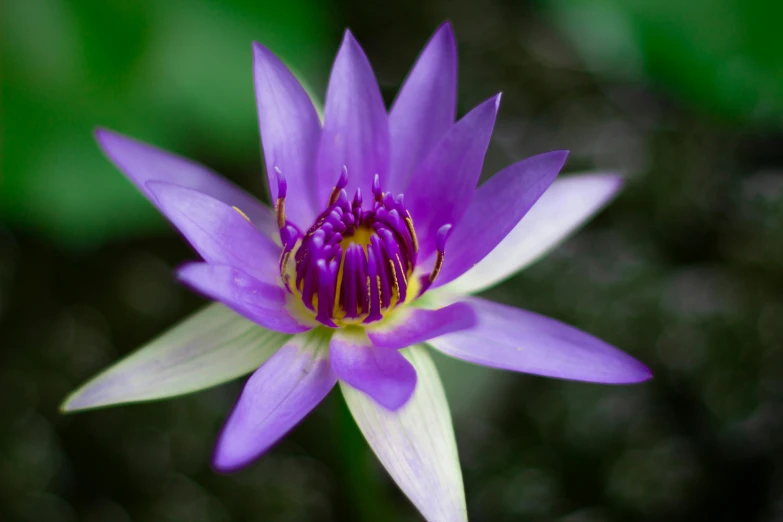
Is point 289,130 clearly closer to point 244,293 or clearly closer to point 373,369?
point 244,293

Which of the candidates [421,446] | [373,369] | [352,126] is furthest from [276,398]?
[352,126]

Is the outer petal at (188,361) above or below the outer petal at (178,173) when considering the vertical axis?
below

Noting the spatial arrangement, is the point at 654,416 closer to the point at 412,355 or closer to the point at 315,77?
the point at 412,355

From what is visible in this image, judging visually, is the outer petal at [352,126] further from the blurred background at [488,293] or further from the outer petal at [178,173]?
the blurred background at [488,293]

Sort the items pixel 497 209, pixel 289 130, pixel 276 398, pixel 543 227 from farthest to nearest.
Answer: pixel 543 227, pixel 289 130, pixel 497 209, pixel 276 398

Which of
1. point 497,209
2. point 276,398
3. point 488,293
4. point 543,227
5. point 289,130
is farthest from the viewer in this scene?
point 488,293

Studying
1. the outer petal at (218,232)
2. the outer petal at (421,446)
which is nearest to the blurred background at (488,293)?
the outer petal at (421,446)
